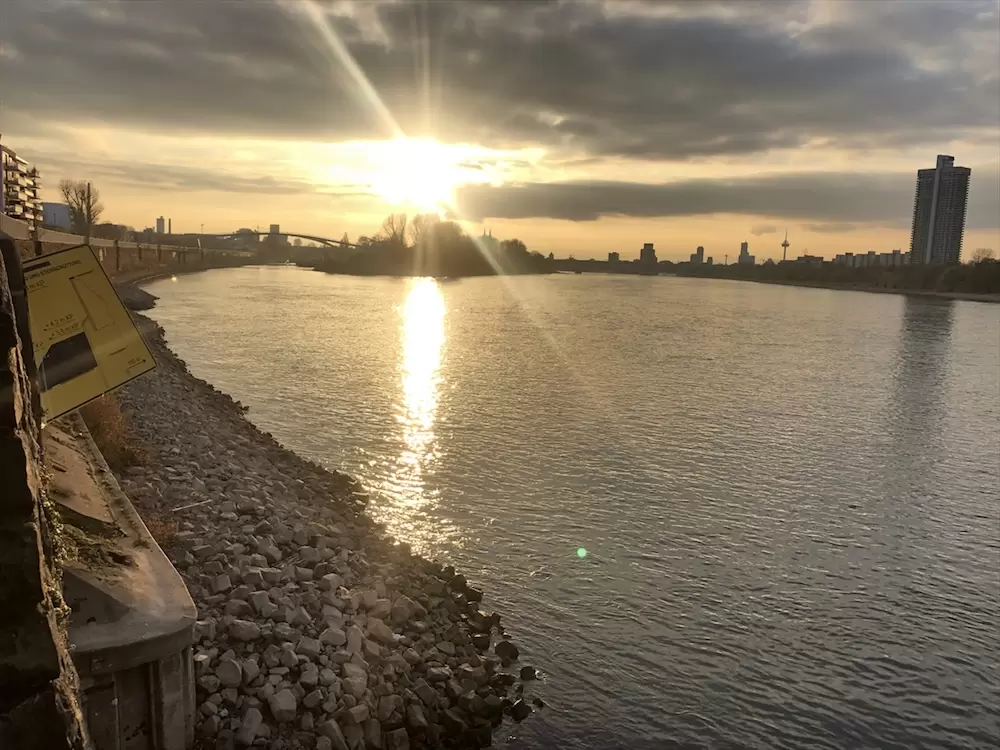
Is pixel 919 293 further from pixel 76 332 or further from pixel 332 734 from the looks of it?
pixel 76 332

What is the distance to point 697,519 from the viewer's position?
50.2 feet

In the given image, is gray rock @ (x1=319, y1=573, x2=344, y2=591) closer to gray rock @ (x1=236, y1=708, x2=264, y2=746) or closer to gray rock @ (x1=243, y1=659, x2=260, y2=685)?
gray rock @ (x1=243, y1=659, x2=260, y2=685)

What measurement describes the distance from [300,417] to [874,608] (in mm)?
17002

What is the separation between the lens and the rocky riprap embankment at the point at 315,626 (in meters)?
7.13

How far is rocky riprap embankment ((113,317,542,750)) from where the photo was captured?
7133 mm

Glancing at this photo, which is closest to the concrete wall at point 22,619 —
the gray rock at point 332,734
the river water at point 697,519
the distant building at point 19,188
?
the gray rock at point 332,734

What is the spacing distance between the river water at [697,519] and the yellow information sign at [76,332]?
6.32 metres

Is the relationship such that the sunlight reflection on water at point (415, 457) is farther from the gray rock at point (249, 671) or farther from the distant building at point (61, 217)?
the distant building at point (61, 217)

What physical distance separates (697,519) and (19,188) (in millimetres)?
15593

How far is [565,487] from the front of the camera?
55.6ft

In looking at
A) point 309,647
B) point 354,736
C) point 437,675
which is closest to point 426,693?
point 437,675

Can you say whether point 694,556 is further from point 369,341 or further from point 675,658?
point 369,341

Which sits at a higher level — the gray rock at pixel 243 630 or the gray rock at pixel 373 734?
the gray rock at pixel 243 630

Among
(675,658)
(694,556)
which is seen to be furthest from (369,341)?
(675,658)
